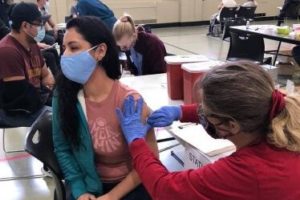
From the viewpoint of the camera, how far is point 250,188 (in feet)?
2.92

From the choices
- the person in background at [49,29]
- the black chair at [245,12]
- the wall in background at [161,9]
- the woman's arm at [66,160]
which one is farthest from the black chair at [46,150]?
the wall in background at [161,9]

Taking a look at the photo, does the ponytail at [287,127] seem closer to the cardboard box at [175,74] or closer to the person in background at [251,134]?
the person in background at [251,134]

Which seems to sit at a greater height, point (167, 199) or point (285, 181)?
point (285, 181)

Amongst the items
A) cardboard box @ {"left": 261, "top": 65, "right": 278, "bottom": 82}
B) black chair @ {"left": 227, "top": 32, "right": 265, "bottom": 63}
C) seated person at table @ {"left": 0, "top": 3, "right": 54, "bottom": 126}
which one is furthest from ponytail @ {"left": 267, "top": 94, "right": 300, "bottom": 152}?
black chair @ {"left": 227, "top": 32, "right": 265, "bottom": 63}

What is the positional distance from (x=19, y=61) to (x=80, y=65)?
3.86 ft

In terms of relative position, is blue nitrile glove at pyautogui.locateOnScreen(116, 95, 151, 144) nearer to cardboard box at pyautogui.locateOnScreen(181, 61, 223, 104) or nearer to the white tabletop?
cardboard box at pyautogui.locateOnScreen(181, 61, 223, 104)

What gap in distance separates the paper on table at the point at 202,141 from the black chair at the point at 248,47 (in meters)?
2.87

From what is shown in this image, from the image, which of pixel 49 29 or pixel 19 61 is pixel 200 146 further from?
pixel 49 29

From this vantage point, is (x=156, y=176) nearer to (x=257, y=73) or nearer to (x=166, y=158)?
(x=257, y=73)

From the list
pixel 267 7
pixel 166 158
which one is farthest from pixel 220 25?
pixel 166 158

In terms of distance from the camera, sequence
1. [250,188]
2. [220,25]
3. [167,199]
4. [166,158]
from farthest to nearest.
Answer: [220,25]
[166,158]
[167,199]
[250,188]

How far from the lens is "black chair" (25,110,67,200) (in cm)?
152

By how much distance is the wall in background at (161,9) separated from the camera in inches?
358

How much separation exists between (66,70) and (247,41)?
340 centimetres
